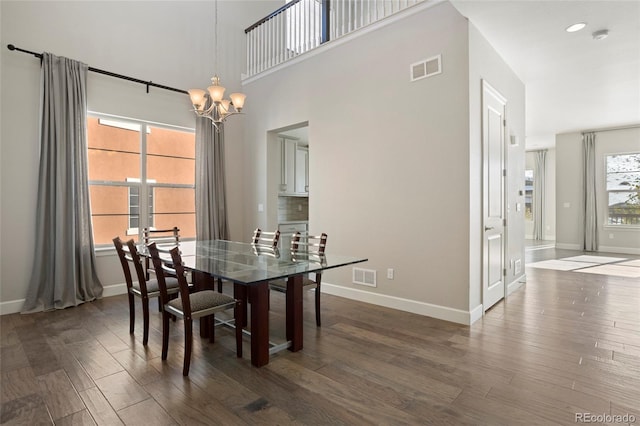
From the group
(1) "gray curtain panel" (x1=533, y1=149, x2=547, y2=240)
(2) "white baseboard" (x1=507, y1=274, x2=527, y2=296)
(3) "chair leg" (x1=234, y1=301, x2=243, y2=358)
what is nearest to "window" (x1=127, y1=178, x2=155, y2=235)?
(3) "chair leg" (x1=234, y1=301, x2=243, y2=358)

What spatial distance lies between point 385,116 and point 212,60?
3.31 m

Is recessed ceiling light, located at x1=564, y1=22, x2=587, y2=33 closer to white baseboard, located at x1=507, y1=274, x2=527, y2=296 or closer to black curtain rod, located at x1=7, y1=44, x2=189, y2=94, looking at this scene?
white baseboard, located at x1=507, y1=274, x2=527, y2=296

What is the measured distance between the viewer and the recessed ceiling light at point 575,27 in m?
3.27

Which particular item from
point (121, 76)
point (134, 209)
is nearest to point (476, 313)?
point (134, 209)

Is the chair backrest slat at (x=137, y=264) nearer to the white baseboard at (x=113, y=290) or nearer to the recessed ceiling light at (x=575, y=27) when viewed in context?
the white baseboard at (x=113, y=290)

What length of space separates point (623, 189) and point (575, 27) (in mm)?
6760

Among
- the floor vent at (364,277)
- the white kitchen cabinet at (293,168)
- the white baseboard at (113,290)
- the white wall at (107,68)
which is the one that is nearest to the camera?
the white wall at (107,68)

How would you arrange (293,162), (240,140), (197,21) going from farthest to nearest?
(293,162) < (240,140) < (197,21)

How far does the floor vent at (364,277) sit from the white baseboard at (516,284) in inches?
73.6

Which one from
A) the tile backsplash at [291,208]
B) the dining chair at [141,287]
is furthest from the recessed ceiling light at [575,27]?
the tile backsplash at [291,208]

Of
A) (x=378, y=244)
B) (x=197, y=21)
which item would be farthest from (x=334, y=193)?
(x=197, y=21)

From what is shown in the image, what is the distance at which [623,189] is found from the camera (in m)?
8.02

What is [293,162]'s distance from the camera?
646 cm

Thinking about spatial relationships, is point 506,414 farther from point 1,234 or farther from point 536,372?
point 1,234
